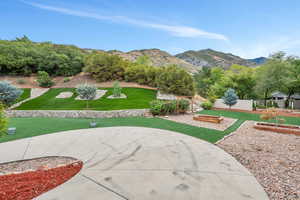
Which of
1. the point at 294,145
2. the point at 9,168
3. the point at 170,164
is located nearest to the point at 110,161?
the point at 170,164

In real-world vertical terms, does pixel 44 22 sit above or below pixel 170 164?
above

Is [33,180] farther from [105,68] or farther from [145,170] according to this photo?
[105,68]

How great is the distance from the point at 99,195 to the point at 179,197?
1.25 meters

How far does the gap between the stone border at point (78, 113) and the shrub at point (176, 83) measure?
6754 mm

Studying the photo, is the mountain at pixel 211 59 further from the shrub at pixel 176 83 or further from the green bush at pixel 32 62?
the green bush at pixel 32 62

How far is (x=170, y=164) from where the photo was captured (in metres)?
2.91

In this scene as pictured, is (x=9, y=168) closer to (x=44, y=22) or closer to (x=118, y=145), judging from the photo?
(x=118, y=145)

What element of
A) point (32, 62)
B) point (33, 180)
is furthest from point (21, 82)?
point (33, 180)

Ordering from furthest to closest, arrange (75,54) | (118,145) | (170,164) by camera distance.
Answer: (75,54) → (118,145) → (170,164)

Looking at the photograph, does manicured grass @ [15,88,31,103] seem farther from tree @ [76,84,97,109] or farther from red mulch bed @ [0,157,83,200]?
red mulch bed @ [0,157,83,200]

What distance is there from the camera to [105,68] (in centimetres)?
1972

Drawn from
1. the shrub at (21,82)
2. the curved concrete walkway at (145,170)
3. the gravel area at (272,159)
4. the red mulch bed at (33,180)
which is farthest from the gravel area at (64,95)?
the gravel area at (272,159)

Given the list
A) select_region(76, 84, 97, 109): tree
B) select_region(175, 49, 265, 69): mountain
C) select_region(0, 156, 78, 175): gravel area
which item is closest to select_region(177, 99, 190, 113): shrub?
select_region(76, 84, 97, 109): tree

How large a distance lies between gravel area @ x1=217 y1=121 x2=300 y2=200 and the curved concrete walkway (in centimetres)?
30
